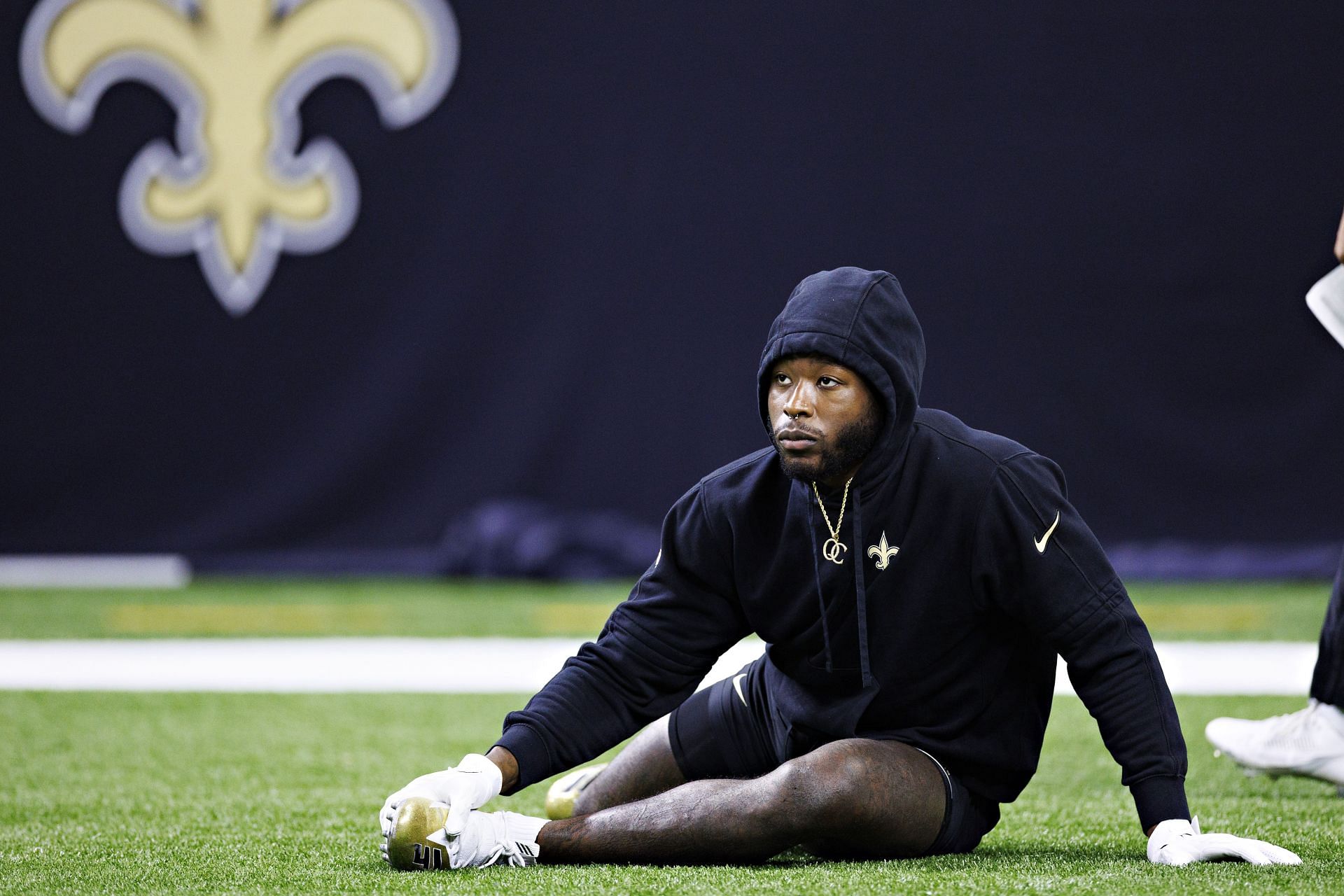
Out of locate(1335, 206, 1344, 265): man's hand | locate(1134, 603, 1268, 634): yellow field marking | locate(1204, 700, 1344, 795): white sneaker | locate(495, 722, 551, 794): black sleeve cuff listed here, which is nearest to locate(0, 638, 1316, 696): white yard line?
locate(1134, 603, 1268, 634): yellow field marking

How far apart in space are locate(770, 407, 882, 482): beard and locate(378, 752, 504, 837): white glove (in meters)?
0.57

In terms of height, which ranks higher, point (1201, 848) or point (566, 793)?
point (1201, 848)

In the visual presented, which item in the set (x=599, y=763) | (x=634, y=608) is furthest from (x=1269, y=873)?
(x=599, y=763)

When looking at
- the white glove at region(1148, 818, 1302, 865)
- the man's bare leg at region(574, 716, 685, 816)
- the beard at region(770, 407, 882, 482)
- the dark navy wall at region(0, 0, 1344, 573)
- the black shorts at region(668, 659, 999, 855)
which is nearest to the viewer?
the white glove at region(1148, 818, 1302, 865)

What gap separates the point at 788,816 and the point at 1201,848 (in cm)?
52

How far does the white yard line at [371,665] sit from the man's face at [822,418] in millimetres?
2139

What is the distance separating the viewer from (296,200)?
7191 mm

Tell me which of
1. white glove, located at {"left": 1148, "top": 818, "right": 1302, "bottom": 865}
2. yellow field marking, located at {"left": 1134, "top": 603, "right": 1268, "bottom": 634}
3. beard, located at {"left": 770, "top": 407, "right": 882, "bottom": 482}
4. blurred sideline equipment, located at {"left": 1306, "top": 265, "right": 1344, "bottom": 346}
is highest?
blurred sideline equipment, located at {"left": 1306, "top": 265, "right": 1344, "bottom": 346}

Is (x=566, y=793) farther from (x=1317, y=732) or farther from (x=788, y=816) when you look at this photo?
(x=1317, y=732)

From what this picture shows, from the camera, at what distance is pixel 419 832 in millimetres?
2059

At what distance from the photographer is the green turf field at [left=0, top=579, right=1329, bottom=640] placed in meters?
5.45

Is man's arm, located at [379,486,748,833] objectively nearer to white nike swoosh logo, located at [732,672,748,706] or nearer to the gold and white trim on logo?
white nike swoosh logo, located at [732,672,748,706]

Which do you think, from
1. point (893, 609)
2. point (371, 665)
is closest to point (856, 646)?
point (893, 609)

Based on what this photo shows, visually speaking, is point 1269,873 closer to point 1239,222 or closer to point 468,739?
point 468,739
